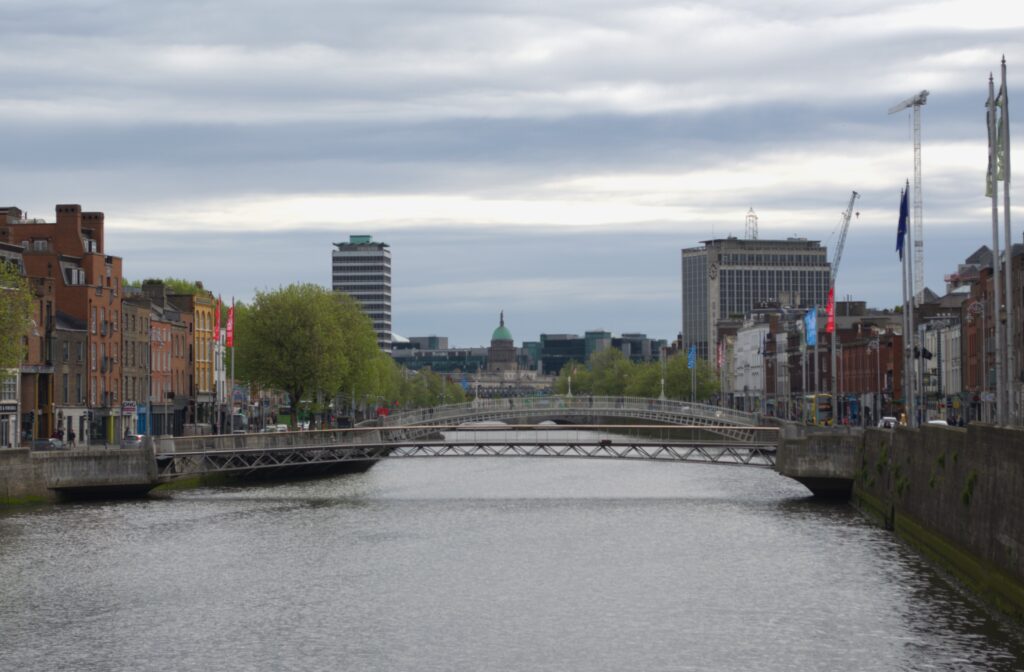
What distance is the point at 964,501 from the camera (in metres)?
50.5

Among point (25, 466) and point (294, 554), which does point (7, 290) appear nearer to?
point (25, 466)

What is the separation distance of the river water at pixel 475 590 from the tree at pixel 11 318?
7.53 meters

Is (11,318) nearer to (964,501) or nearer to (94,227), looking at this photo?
(94,227)

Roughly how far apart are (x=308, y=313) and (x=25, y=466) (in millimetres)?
47195

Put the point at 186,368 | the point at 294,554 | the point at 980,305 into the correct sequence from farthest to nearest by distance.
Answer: the point at 186,368, the point at 980,305, the point at 294,554

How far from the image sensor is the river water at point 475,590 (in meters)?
42.7

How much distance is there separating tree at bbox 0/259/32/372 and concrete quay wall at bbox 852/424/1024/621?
3962 cm

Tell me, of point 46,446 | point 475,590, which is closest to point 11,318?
point 46,446

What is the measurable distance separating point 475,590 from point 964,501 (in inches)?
594

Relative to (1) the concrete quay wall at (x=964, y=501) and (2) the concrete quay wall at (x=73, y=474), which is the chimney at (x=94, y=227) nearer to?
(2) the concrete quay wall at (x=73, y=474)

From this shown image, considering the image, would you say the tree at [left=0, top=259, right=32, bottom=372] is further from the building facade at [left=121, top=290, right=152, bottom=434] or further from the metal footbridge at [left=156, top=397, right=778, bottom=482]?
the building facade at [left=121, top=290, right=152, bottom=434]

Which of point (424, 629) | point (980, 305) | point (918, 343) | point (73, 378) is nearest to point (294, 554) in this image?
point (424, 629)

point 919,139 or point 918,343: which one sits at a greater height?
point 919,139

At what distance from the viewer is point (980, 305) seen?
4727 inches
